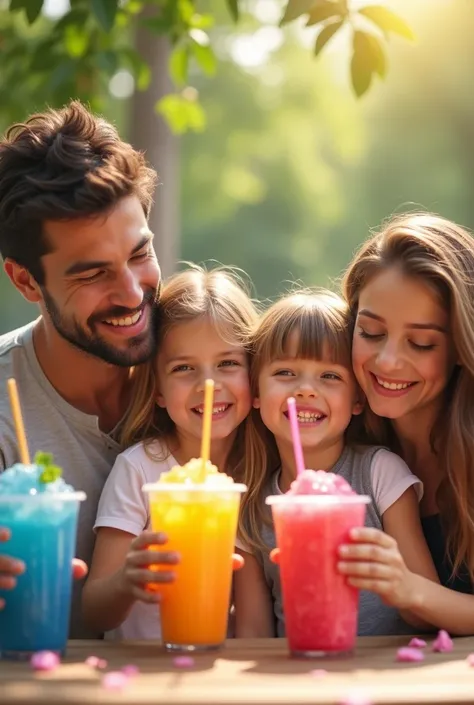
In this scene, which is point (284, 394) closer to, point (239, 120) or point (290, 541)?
point (290, 541)

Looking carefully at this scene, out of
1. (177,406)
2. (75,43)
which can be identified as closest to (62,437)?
(177,406)

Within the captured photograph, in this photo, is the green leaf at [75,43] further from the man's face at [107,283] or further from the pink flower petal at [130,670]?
the pink flower petal at [130,670]

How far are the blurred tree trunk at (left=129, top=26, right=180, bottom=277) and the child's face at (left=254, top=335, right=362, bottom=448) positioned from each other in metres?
3.22

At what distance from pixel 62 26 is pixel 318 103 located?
860 inches

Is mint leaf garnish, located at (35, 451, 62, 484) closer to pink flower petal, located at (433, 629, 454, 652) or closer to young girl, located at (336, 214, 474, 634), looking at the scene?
pink flower petal, located at (433, 629, 454, 652)

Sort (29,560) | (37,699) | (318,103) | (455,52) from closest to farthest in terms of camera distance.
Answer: (37,699)
(29,560)
(455,52)
(318,103)

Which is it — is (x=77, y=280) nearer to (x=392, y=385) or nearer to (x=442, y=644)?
(x=392, y=385)

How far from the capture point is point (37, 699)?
5.88 ft

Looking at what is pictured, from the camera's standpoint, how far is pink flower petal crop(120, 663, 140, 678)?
1995 mm

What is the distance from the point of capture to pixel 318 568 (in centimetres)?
217

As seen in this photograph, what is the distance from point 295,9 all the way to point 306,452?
128cm

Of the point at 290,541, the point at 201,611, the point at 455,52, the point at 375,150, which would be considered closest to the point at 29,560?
the point at 201,611

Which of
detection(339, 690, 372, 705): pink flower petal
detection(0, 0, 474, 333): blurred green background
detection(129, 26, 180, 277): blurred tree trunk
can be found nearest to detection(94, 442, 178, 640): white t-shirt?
detection(339, 690, 372, 705): pink flower petal

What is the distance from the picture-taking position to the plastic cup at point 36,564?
2.14 metres
